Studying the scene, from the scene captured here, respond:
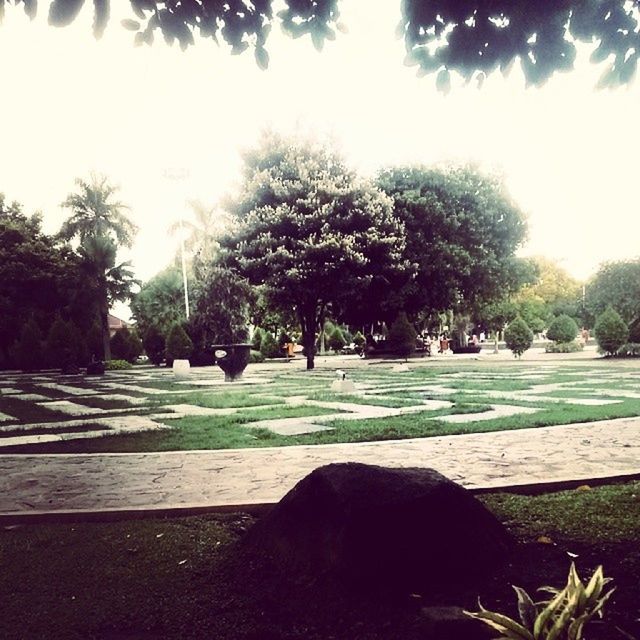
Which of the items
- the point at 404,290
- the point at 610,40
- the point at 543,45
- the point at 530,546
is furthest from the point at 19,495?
the point at 404,290

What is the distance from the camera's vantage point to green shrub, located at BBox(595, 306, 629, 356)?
84.1 ft

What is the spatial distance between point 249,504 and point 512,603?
2.15 m

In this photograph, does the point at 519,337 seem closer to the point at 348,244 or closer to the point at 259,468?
the point at 348,244

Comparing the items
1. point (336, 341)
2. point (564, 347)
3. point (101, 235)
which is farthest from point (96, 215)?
point (564, 347)

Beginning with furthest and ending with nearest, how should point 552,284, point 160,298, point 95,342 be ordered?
point 552,284, point 160,298, point 95,342

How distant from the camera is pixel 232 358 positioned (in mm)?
18375

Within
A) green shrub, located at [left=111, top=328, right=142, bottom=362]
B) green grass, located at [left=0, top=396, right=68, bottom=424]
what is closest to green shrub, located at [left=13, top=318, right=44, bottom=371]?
green shrub, located at [left=111, top=328, right=142, bottom=362]

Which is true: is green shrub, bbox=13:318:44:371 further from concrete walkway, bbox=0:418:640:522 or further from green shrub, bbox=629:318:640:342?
green shrub, bbox=629:318:640:342

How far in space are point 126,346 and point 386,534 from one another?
34.5m

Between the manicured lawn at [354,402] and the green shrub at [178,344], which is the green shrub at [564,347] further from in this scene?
the green shrub at [178,344]

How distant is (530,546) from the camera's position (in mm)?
3178

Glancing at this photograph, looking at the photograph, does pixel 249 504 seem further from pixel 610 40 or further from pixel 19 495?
pixel 610 40

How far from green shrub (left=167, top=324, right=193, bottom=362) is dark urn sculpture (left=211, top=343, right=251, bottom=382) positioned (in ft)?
43.7

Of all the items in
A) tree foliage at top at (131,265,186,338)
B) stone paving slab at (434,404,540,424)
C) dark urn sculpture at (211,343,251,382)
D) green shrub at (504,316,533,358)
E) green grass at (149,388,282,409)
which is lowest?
green grass at (149,388,282,409)
